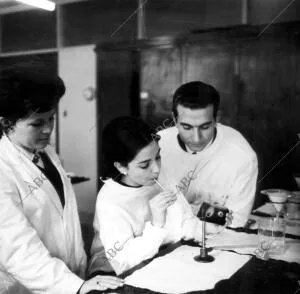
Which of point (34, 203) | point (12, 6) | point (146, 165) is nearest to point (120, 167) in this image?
point (146, 165)

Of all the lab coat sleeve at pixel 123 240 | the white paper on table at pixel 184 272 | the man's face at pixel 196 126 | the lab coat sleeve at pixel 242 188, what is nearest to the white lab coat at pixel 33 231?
the lab coat sleeve at pixel 123 240

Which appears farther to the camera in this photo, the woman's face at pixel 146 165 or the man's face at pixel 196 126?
the man's face at pixel 196 126

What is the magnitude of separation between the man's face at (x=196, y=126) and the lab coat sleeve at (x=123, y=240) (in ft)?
1.34

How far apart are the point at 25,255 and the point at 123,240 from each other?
13.7 inches

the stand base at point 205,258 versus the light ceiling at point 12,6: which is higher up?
the light ceiling at point 12,6

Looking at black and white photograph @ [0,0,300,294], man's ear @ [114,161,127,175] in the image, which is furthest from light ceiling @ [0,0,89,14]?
man's ear @ [114,161,127,175]

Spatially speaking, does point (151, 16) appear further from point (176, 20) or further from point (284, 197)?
point (284, 197)

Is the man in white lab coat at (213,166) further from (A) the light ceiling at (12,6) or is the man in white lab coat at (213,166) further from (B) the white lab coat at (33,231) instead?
(A) the light ceiling at (12,6)

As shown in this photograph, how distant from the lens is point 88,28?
169 cm

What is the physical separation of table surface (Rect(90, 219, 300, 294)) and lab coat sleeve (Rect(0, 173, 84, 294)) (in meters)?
0.22

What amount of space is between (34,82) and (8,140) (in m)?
0.22

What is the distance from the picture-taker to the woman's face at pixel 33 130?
47.6 inches

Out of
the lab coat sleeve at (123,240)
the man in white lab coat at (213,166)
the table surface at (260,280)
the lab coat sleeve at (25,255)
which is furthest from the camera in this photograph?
the man in white lab coat at (213,166)

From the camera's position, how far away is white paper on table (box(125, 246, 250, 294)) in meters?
1.03
